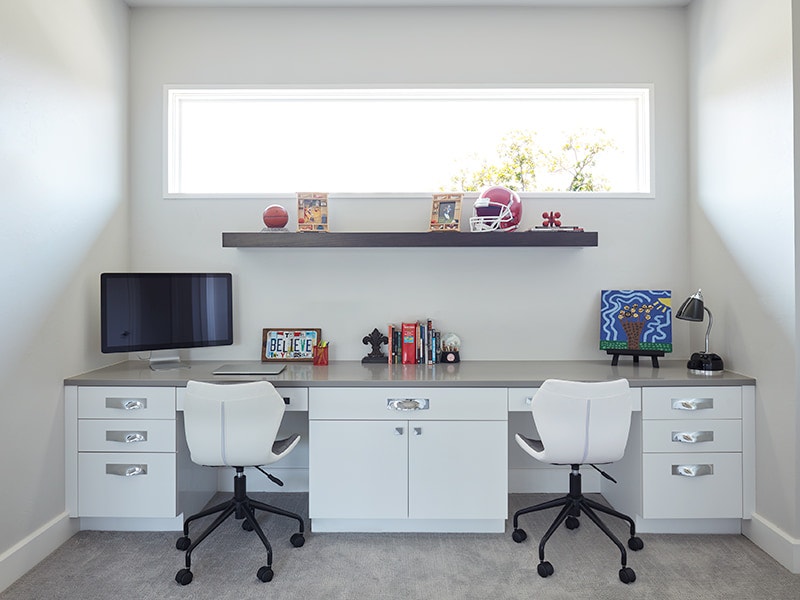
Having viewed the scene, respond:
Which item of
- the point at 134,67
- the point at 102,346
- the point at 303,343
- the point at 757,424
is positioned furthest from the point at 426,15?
the point at 757,424

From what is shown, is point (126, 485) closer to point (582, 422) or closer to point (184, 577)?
point (184, 577)

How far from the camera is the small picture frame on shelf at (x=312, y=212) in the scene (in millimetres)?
3461

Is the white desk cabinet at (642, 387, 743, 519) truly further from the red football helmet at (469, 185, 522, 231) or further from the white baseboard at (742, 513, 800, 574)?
the red football helmet at (469, 185, 522, 231)

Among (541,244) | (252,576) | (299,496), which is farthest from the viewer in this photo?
(299,496)

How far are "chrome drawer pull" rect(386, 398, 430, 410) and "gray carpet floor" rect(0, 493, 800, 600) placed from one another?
0.67m

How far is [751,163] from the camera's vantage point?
9.68 feet

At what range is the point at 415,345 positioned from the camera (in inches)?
138

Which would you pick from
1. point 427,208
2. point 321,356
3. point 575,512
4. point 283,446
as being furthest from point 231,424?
point 427,208

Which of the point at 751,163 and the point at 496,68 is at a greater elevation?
the point at 496,68

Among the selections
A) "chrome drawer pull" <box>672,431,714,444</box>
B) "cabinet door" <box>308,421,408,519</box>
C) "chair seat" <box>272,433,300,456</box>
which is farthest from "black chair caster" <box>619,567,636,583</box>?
"chair seat" <box>272,433,300,456</box>

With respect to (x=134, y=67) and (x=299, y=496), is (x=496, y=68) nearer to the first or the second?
(x=134, y=67)

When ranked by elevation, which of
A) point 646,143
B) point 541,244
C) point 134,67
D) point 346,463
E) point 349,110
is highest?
point 134,67

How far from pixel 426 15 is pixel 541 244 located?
1.61 m

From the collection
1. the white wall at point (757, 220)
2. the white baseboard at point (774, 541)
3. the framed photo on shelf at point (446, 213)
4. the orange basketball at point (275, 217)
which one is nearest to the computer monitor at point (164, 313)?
the orange basketball at point (275, 217)
